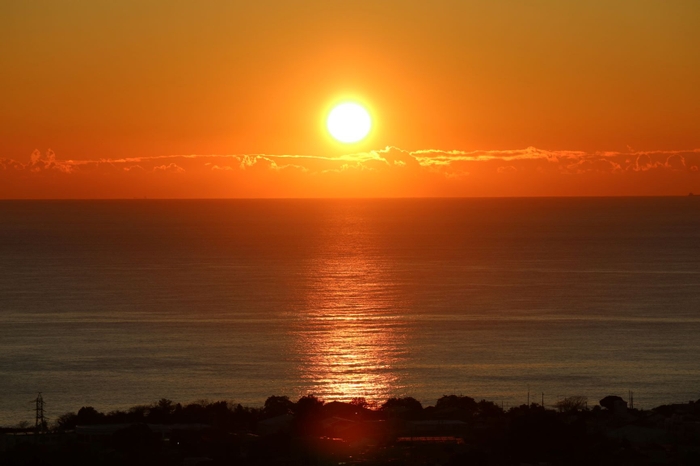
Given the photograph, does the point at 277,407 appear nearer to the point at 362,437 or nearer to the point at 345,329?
the point at 362,437

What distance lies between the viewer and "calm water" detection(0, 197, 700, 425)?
167 ft

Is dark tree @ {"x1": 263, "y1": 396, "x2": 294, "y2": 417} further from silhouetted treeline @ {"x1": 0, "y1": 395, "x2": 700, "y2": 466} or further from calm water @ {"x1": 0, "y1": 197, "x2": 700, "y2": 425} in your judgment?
calm water @ {"x1": 0, "y1": 197, "x2": 700, "y2": 425}

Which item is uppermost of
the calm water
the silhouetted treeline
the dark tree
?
the calm water

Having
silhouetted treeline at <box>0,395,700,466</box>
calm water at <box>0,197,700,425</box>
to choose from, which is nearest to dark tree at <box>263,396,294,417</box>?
silhouetted treeline at <box>0,395,700,466</box>

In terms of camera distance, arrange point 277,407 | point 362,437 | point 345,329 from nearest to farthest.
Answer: point 362,437
point 277,407
point 345,329

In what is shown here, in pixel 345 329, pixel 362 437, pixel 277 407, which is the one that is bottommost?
pixel 362 437

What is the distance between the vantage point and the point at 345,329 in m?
69.3

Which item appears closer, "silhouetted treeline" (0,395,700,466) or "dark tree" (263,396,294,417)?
"silhouetted treeline" (0,395,700,466)

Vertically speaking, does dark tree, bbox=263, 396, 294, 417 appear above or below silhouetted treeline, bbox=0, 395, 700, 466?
above

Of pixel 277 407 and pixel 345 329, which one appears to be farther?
pixel 345 329

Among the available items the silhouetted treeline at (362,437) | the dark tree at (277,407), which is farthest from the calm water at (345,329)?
the silhouetted treeline at (362,437)

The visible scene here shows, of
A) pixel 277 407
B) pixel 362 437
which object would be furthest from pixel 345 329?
pixel 362 437

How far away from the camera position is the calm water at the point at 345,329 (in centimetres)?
5081

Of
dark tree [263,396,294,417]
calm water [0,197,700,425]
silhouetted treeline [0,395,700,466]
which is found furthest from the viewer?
calm water [0,197,700,425]
